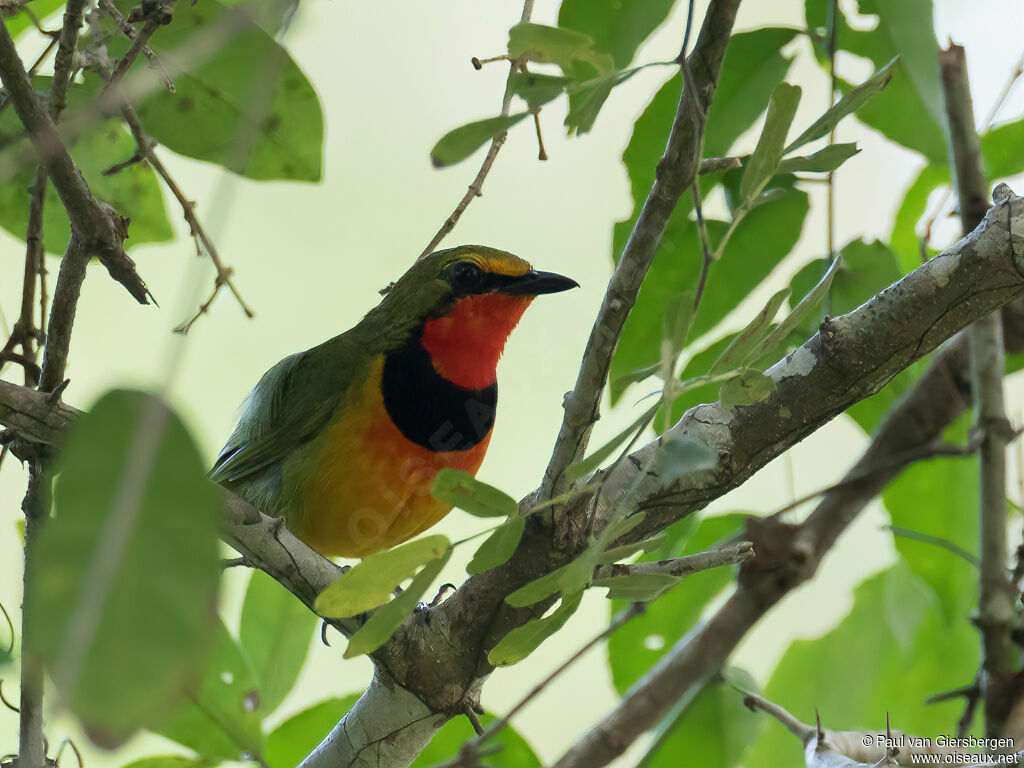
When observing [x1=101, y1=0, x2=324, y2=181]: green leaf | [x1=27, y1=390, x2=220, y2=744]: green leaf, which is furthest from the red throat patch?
[x1=27, y1=390, x2=220, y2=744]: green leaf

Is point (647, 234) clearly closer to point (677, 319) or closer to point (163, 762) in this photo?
point (677, 319)

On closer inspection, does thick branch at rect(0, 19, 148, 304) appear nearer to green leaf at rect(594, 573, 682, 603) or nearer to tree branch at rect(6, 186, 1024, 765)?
tree branch at rect(6, 186, 1024, 765)

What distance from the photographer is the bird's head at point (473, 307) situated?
211 cm

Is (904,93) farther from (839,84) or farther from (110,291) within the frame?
(110,291)

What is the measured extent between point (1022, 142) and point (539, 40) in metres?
1.38

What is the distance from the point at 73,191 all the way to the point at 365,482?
816 millimetres

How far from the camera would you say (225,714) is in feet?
4.86

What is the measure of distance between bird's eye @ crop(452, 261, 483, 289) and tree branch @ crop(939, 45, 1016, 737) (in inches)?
37.5

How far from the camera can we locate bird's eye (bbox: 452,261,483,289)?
7.12 ft

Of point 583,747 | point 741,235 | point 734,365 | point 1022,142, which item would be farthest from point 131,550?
point 1022,142

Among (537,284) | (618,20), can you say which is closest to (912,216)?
(537,284)

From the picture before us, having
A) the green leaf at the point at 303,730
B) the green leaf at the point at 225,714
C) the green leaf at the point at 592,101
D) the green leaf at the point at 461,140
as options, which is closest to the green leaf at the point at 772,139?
the green leaf at the point at 592,101

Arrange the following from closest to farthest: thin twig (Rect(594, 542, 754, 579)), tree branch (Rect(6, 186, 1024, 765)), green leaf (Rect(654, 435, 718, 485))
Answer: green leaf (Rect(654, 435, 718, 485)) < thin twig (Rect(594, 542, 754, 579)) < tree branch (Rect(6, 186, 1024, 765))

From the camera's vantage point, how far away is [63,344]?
4.30ft
